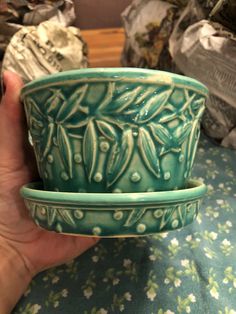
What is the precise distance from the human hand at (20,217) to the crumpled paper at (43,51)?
1.41 ft

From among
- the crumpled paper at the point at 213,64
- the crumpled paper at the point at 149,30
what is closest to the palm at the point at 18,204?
the crumpled paper at the point at 213,64

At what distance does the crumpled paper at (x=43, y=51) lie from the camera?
0.89 metres

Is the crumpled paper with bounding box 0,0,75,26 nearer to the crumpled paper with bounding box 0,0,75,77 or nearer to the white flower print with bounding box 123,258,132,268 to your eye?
the crumpled paper with bounding box 0,0,75,77

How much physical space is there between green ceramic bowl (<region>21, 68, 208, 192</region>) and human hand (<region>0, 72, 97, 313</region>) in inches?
5.4

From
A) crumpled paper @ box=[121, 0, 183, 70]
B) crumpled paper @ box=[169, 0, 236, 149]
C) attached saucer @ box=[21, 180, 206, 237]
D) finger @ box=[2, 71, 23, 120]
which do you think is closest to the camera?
attached saucer @ box=[21, 180, 206, 237]

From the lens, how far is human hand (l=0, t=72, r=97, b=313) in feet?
1.55

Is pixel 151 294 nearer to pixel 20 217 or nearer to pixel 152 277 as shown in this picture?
pixel 152 277

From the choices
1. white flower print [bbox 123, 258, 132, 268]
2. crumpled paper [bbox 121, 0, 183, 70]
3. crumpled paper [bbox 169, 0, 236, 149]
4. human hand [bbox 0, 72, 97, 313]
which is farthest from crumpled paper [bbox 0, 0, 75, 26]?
white flower print [bbox 123, 258, 132, 268]

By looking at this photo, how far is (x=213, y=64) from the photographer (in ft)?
2.26

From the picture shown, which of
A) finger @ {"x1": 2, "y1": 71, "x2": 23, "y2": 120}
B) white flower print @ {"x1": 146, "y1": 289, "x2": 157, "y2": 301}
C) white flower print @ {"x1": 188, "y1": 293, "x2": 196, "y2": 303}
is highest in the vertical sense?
finger @ {"x1": 2, "y1": 71, "x2": 23, "y2": 120}

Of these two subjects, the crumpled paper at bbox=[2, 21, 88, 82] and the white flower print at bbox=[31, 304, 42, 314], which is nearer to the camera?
the white flower print at bbox=[31, 304, 42, 314]

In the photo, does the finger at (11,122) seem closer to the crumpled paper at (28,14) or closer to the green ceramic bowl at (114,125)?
the green ceramic bowl at (114,125)

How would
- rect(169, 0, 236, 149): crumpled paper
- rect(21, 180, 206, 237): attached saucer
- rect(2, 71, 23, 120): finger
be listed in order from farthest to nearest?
rect(169, 0, 236, 149): crumpled paper, rect(2, 71, 23, 120): finger, rect(21, 180, 206, 237): attached saucer

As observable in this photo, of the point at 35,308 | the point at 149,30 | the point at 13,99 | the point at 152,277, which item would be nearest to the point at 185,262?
the point at 152,277
